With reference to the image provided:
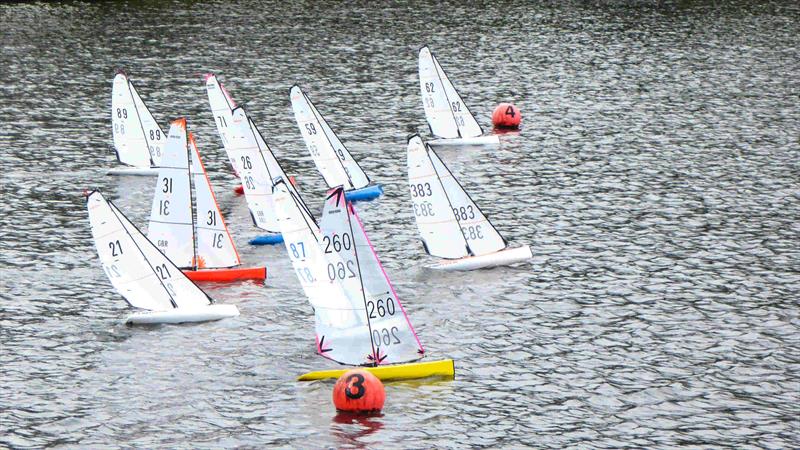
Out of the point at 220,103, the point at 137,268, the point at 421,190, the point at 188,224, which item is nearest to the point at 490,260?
the point at 421,190

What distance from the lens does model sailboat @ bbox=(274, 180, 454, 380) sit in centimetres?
4131

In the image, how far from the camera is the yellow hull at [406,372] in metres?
41.4

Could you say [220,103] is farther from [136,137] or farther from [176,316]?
[136,137]

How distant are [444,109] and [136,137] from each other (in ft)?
59.9

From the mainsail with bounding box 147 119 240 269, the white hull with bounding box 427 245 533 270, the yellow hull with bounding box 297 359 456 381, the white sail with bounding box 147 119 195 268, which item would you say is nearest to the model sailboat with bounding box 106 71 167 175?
the mainsail with bounding box 147 119 240 269

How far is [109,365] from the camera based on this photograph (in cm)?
4353

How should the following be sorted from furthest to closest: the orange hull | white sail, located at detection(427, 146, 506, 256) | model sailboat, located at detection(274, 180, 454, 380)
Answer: white sail, located at detection(427, 146, 506, 256) < the orange hull < model sailboat, located at detection(274, 180, 454, 380)

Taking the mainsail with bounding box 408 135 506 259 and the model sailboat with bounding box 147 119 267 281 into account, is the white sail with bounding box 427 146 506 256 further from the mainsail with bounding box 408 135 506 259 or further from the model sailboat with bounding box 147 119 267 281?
the model sailboat with bounding box 147 119 267 281

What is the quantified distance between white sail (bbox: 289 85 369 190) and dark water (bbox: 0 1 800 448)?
5.45 feet

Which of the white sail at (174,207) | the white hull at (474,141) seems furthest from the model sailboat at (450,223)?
the white hull at (474,141)

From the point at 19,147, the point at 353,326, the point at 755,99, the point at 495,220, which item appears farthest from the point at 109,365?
the point at 755,99

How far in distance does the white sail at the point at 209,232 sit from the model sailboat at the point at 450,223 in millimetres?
7681

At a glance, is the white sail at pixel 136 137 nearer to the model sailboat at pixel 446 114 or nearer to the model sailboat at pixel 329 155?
the model sailboat at pixel 329 155

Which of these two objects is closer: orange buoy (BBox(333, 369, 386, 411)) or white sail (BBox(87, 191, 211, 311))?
orange buoy (BBox(333, 369, 386, 411))
